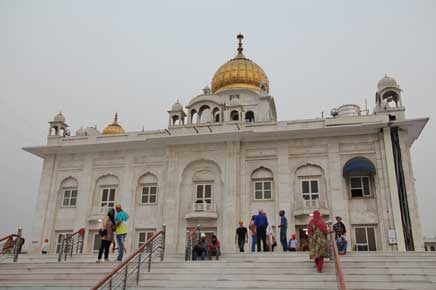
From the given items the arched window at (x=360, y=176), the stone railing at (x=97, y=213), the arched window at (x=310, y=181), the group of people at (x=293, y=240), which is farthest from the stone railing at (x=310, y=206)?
the stone railing at (x=97, y=213)

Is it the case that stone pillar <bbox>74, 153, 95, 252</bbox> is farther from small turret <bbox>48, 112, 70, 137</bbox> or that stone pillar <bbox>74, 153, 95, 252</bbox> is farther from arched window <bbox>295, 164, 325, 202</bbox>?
arched window <bbox>295, 164, 325, 202</bbox>

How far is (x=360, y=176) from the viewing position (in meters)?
22.8

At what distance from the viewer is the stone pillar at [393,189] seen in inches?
809

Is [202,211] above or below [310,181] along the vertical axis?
below

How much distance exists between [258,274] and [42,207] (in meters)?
18.8

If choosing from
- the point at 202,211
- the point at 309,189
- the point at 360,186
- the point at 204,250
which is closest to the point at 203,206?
the point at 202,211

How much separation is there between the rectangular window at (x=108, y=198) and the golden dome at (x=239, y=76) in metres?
13.0

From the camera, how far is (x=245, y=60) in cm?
3531

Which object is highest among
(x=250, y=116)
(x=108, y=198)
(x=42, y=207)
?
(x=250, y=116)

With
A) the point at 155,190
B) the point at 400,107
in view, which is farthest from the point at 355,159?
the point at 155,190

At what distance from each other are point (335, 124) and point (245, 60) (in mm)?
13579

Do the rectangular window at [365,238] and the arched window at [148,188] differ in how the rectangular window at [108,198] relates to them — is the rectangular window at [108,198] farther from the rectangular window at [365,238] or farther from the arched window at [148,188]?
the rectangular window at [365,238]

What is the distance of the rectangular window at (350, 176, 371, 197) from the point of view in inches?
883

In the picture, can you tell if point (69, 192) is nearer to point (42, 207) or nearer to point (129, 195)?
point (42, 207)
